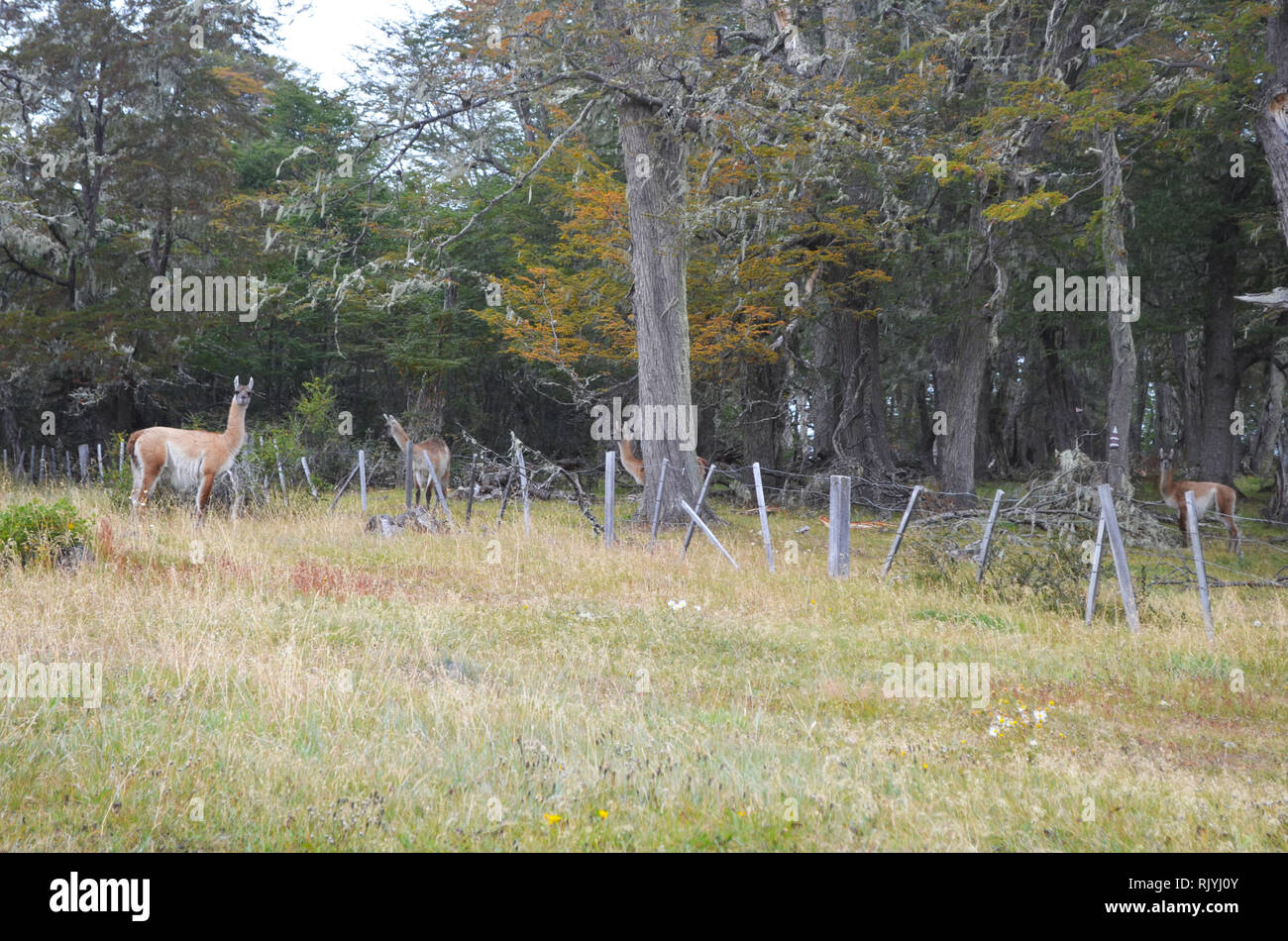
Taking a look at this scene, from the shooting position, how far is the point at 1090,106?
1619cm

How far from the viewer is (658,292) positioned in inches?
704

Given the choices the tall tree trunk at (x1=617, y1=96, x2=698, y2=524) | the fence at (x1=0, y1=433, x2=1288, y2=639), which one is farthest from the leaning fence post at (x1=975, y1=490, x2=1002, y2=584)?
the tall tree trunk at (x1=617, y1=96, x2=698, y2=524)

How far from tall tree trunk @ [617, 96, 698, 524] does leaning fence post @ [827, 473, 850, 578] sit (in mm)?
4736

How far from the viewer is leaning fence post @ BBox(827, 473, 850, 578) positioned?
1295cm

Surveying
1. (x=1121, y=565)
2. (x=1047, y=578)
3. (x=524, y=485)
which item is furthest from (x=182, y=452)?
(x=1121, y=565)

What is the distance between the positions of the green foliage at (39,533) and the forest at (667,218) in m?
6.31

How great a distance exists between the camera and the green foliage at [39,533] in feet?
34.1

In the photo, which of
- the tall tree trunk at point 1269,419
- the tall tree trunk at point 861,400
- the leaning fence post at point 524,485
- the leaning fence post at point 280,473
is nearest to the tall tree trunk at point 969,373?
the tall tree trunk at point 861,400

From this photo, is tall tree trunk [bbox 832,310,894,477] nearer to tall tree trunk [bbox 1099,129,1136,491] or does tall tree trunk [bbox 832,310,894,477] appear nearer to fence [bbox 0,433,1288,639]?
fence [bbox 0,433,1288,639]

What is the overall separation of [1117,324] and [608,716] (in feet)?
53.6

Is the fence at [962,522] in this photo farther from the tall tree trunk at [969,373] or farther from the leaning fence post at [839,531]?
the tall tree trunk at [969,373]

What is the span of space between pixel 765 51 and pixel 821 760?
1569 centimetres

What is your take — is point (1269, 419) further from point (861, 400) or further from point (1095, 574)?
point (1095, 574)

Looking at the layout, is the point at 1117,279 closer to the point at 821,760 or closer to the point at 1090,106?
the point at 1090,106
